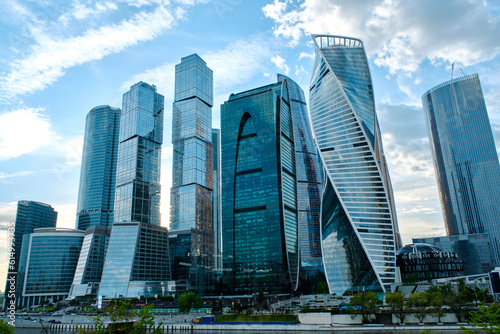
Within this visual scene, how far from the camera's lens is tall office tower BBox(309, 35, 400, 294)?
427ft

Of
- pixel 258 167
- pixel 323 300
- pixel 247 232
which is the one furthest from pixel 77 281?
pixel 323 300

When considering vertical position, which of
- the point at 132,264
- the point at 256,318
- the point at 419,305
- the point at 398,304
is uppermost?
the point at 132,264

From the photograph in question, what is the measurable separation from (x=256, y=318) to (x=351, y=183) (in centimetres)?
6255

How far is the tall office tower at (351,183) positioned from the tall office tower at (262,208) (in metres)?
34.9

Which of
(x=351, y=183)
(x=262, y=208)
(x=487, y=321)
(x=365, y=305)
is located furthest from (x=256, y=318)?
(x=262, y=208)

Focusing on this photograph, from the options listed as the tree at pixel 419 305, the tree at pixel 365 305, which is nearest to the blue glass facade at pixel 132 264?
the tree at pixel 365 305

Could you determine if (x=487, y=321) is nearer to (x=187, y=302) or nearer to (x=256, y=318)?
(x=256, y=318)

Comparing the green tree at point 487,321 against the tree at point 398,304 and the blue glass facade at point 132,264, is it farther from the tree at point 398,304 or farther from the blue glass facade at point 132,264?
the blue glass facade at point 132,264

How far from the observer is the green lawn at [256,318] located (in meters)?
90.2

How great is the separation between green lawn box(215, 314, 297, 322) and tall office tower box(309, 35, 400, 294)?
49.4 m

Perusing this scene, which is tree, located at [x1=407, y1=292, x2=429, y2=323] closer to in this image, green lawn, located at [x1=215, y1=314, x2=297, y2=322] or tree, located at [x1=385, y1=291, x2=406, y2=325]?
tree, located at [x1=385, y1=291, x2=406, y2=325]

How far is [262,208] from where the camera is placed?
608 feet

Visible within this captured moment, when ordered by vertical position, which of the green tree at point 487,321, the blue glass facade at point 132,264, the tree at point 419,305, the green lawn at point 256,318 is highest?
the blue glass facade at point 132,264

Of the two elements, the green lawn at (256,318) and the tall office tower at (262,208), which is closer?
the green lawn at (256,318)
